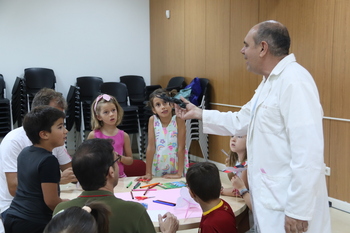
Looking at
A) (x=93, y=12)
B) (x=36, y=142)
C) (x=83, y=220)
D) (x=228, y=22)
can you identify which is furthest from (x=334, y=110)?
(x=93, y=12)

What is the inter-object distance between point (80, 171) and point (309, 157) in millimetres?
1026

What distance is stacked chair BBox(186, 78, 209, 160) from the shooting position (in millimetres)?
6125

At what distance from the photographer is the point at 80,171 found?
168 cm

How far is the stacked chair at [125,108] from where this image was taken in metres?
6.38

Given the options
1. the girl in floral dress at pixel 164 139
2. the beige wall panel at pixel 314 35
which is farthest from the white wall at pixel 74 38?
the girl in floral dress at pixel 164 139

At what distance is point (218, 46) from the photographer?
6090 millimetres

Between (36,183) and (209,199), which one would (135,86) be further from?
(209,199)

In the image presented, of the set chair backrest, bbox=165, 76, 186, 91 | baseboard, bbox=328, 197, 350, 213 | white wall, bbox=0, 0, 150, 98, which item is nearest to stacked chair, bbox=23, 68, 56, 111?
white wall, bbox=0, 0, 150, 98

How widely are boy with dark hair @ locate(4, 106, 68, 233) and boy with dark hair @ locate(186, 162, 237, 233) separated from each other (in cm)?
73

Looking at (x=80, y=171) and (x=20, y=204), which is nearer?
(x=80, y=171)

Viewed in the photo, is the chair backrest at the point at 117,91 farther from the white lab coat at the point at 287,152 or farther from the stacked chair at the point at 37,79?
the white lab coat at the point at 287,152

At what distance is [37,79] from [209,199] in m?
5.39

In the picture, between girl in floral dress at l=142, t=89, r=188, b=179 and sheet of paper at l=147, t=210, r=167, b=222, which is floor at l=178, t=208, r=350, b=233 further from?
sheet of paper at l=147, t=210, r=167, b=222

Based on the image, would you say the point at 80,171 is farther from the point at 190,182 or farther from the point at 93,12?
the point at 93,12
